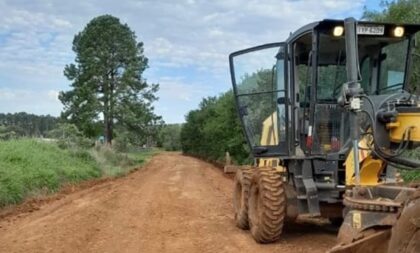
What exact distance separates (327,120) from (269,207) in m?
1.51

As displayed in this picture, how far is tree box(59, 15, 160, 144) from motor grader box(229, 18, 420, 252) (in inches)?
1382

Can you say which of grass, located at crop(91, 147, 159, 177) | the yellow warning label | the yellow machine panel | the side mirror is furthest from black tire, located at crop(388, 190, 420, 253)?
grass, located at crop(91, 147, 159, 177)

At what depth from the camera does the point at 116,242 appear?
880 cm

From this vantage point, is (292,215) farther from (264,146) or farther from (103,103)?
(103,103)

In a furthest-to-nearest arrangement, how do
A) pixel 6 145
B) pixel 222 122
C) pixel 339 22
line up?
pixel 222 122 → pixel 6 145 → pixel 339 22

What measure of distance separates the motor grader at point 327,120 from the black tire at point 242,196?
22 millimetres

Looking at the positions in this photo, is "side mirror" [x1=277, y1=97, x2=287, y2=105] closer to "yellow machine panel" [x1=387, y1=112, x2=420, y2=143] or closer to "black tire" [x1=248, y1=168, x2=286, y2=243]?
"black tire" [x1=248, y1=168, x2=286, y2=243]

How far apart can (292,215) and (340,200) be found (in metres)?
0.96

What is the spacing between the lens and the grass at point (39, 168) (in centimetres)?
1464

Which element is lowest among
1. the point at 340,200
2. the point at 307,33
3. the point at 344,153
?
the point at 340,200

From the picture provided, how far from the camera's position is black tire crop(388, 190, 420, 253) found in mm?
3883

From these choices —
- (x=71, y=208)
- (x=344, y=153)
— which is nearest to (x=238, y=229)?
(x=344, y=153)

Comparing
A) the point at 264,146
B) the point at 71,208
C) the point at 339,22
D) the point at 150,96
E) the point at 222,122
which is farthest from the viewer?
the point at 150,96

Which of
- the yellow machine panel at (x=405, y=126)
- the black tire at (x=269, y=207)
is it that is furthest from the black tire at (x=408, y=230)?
the black tire at (x=269, y=207)
